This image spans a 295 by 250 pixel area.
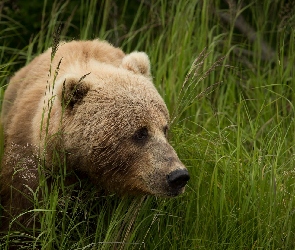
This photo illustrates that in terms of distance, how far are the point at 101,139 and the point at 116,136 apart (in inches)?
3.7

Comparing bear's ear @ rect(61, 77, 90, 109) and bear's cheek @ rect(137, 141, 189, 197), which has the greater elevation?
bear's ear @ rect(61, 77, 90, 109)

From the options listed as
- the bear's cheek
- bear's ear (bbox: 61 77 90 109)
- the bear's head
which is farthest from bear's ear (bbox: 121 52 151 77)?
the bear's cheek

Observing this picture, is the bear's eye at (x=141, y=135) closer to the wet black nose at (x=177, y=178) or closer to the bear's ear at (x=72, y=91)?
the wet black nose at (x=177, y=178)

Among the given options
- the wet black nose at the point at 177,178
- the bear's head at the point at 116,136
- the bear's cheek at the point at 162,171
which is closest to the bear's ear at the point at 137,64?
the bear's head at the point at 116,136

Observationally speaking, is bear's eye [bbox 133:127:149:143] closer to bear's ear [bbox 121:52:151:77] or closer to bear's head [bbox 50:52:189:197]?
bear's head [bbox 50:52:189:197]

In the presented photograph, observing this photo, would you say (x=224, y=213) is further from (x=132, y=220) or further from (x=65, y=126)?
(x=65, y=126)

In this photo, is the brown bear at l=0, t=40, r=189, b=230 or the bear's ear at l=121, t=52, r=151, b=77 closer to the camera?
the brown bear at l=0, t=40, r=189, b=230

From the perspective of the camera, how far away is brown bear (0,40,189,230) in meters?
4.42

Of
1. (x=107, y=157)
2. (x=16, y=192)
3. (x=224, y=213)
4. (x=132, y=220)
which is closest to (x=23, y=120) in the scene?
(x=16, y=192)

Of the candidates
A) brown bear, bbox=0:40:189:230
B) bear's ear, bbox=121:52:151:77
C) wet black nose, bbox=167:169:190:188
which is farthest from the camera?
→ bear's ear, bbox=121:52:151:77

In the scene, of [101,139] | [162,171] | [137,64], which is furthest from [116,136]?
[137,64]

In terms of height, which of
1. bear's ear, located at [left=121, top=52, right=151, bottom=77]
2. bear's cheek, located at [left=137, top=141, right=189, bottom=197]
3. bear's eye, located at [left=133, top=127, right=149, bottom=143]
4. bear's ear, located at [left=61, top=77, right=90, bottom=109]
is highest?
bear's ear, located at [left=121, top=52, right=151, bottom=77]

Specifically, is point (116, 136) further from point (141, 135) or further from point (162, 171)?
point (162, 171)

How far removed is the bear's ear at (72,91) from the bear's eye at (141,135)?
1.38 ft
